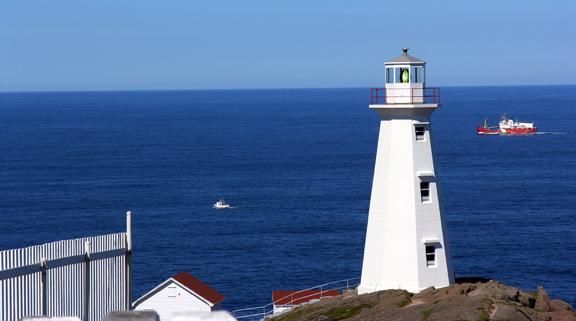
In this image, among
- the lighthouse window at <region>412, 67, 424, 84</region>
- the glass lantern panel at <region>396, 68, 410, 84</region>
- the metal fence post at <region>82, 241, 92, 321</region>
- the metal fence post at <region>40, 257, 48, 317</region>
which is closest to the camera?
the metal fence post at <region>40, 257, 48, 317</region>

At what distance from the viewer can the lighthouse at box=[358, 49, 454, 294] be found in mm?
25656

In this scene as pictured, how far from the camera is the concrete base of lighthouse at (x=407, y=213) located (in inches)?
1010

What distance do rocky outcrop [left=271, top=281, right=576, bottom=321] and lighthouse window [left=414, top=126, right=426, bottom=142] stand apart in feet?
10.9

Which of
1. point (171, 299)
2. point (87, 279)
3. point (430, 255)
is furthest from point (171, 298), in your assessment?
point (87, 279)

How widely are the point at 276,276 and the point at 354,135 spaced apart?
10786cm

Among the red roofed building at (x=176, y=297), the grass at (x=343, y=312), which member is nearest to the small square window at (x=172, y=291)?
the red roofed building at (x=176, y=297)

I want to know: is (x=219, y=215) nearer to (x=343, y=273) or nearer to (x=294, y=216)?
(x=294, y=216)

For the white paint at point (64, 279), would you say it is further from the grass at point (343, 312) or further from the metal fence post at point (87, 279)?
the grass at point (343, 312)

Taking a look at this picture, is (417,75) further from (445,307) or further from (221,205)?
(221,205)

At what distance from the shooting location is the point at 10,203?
88.9 m

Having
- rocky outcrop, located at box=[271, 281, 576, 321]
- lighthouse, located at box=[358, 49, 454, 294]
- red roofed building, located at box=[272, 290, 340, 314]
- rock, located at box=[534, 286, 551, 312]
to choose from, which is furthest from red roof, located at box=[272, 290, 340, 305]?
rock, located at box=[534, 286, 551, 312]

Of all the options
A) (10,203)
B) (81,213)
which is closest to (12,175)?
(10,203)

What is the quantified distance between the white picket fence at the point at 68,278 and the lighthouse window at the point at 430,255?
11.1 meters

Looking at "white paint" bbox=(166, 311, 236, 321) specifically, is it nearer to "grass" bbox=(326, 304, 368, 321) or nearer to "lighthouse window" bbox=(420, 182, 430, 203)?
"grass" bbox=(326, 304, 368, 321)
